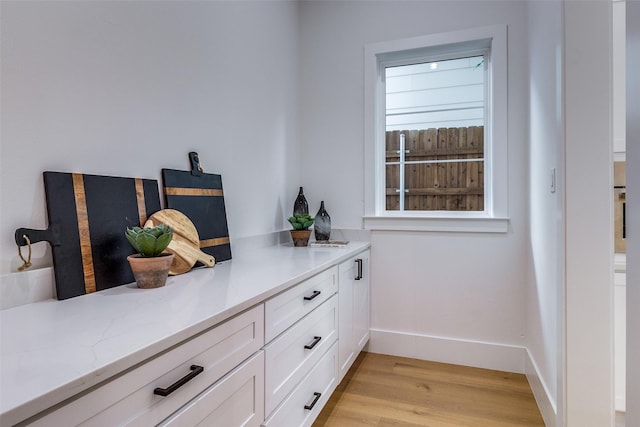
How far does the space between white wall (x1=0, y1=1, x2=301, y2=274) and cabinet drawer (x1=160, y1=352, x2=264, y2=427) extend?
0.64m

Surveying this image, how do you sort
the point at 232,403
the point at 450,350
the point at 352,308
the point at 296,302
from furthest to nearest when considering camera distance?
the point at 450,350, the point at 352,308, the point at 296,302, the point at 232,403

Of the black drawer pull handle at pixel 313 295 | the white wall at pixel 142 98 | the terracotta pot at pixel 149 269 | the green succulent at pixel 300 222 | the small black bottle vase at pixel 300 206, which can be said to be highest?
the white wall at pixel 142 98

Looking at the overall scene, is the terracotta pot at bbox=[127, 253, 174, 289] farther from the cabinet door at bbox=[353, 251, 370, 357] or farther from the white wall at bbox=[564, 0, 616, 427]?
the white wall at bbox=[564, 0, 616, 427]

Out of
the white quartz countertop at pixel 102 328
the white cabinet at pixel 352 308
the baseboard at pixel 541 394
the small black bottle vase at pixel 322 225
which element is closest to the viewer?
the white quartz countertop at pixel 102 328

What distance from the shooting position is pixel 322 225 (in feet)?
7.97

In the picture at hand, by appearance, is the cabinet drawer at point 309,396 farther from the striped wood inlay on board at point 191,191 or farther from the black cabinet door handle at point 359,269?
the striped wood inlay on board at point 191,191

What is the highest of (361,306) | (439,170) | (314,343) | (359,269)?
(439,170)

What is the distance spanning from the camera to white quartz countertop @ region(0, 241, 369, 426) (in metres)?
0.55

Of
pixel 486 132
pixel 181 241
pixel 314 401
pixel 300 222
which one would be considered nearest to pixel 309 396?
pixel 314 401

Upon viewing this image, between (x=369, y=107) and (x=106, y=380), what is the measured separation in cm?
230

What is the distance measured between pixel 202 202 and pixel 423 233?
1490 millimetres

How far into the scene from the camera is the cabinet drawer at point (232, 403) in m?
0.82

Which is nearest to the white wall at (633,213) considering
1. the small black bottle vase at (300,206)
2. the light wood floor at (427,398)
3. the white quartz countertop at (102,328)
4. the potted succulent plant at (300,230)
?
the white quartz countertop at (102,328)

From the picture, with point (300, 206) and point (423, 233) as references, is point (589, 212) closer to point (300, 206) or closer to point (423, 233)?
point (423, 233)
